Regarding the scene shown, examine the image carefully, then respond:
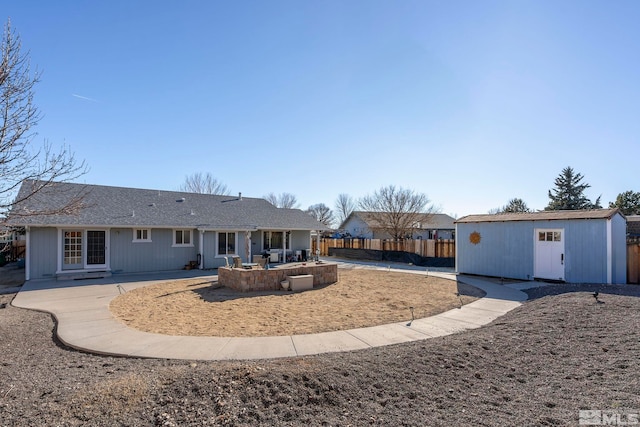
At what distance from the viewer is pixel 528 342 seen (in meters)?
5.90

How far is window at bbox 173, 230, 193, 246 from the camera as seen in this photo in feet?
61.9

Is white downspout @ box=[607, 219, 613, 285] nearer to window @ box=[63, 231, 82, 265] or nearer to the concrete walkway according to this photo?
the concrete walkway

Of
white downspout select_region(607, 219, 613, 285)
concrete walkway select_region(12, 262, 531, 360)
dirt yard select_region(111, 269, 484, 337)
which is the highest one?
white downspout select_region(607, 219, 613, 285)

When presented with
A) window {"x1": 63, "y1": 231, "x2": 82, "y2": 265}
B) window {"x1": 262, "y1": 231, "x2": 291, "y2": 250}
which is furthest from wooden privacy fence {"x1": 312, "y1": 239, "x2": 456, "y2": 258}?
window {"x1": 63, "y1": 231, "x2": 82, "y2": 265}

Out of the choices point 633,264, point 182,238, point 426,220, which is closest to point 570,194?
point 426,220

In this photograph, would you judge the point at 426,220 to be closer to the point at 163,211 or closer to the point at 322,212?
the point at 163,211

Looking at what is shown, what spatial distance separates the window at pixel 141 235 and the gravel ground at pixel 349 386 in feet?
39.8

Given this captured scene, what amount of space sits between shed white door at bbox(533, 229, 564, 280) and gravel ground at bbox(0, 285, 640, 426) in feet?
30.0

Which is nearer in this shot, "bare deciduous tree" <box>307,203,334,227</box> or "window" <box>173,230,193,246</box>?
"window" <box>173,230,193,246</box>

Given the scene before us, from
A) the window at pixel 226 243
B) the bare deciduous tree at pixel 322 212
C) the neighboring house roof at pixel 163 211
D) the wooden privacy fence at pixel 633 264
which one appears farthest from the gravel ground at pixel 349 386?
the bare deciduous tree at pixel 322 212

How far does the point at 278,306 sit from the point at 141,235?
11.2 meters

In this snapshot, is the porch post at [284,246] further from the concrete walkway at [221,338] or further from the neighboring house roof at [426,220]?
the neighboring house roof at [426,220]

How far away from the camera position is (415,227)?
1347 inches

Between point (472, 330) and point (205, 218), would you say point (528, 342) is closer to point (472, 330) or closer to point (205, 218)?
point (472, 330)
